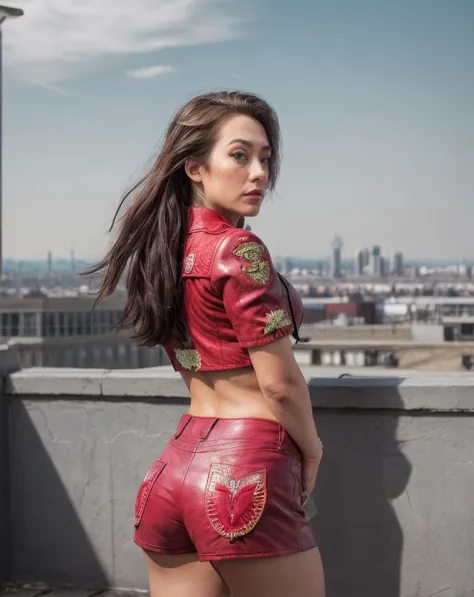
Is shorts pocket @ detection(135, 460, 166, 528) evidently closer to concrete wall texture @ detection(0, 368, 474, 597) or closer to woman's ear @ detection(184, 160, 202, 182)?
woman's ear @ detection(184, 160, 202, 182)

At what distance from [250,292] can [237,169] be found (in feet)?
1.01

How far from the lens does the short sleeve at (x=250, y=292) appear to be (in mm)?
1964

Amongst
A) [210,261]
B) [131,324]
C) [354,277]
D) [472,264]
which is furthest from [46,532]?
[354,277]

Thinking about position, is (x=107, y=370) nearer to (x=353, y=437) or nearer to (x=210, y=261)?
(x=353, y=437)

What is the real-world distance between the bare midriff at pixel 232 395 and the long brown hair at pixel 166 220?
5.1 inches

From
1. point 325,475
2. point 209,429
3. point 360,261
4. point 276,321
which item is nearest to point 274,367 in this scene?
point 276,321

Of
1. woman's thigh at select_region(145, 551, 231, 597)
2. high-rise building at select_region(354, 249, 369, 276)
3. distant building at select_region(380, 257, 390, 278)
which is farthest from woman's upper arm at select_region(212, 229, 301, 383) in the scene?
high-rise building at select_region(354, 249, 369, 276)

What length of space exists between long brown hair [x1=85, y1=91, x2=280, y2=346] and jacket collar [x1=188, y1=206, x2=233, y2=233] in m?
0.02

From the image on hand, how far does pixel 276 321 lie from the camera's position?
1973 mm

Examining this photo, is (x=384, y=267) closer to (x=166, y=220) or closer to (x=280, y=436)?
(x=166, y=220)

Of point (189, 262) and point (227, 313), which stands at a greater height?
point (189, 262)

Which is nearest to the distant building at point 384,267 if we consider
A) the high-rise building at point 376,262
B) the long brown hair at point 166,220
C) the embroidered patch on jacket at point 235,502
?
the high-rise building at point 376,262

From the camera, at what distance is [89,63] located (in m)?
143

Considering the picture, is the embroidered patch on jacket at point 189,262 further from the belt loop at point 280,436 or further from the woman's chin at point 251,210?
the belt loop at point 280,436
